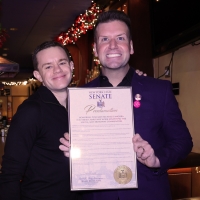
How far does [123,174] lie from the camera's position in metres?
1.48

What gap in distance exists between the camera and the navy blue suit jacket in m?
1.60

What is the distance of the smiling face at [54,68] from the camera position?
67.5 inches

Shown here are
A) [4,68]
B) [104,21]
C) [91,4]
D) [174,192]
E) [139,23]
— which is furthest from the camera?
[91,4]

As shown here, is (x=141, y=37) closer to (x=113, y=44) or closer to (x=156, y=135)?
(x=113, y=44)

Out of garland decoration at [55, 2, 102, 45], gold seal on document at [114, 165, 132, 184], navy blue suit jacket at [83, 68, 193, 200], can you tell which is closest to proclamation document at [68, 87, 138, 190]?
gold seal on document at [114, 165, 132, 184]

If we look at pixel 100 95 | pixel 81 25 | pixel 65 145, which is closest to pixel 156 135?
pixel 100 95

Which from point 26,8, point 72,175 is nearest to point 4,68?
point 26,8

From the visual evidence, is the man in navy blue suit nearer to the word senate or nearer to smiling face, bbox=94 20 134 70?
smiling face, bbox=94 20 134 70

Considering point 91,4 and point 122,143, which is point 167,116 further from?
point 91,4

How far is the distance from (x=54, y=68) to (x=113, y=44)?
0.34 metres

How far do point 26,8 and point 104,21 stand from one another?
4443 mm

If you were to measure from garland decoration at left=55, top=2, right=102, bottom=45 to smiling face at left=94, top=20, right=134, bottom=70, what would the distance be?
12.6 feet

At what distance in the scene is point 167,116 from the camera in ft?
5.34

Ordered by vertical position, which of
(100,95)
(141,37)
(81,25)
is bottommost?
(100,95)
